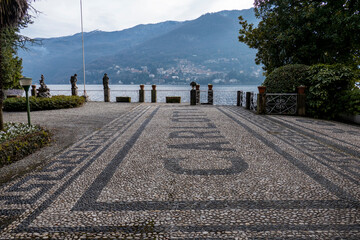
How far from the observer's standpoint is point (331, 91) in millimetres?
9680

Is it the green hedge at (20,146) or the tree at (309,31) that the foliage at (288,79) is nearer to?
the tree at (309,31)

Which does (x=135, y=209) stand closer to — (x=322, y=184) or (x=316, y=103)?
(x=322, y=184)

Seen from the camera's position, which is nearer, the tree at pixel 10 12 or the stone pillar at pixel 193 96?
the tree at pixel 10 12

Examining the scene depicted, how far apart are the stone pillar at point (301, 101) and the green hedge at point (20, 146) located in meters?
9.63

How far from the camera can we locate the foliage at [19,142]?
4.37 m

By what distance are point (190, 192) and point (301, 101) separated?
903cm

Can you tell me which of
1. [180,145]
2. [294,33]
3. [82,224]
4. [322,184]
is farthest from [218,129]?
[294,33]

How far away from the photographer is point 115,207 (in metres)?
2.81

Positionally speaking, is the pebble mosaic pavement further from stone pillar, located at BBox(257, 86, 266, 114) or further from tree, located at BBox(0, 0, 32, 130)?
stone pillar, located at BBox(257, 86, 266, 114)

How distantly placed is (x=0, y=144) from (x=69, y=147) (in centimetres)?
128

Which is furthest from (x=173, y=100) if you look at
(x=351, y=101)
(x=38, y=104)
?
(x=351, y=101)

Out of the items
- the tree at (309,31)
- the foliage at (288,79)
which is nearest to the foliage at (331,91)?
the foliage at (288,79)

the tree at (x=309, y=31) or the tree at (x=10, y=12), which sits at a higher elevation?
the tree at (x=309, y=31)

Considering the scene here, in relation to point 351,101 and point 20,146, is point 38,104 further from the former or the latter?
point 351,101
